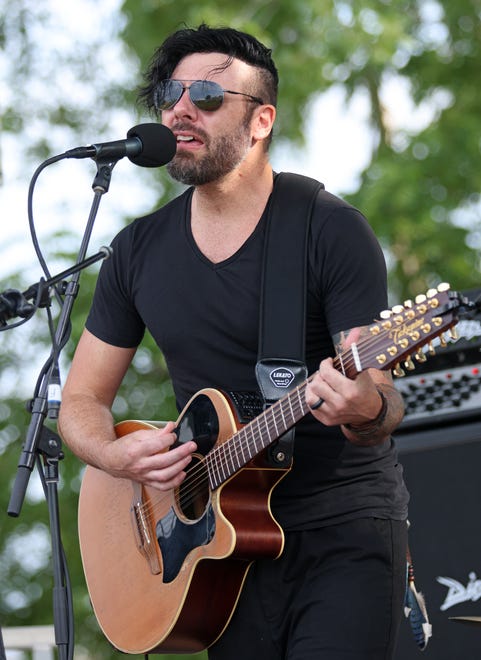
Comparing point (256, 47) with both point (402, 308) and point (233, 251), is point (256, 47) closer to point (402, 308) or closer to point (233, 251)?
point (233, 251)

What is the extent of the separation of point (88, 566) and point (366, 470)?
1.23 m

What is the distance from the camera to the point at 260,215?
137 inches

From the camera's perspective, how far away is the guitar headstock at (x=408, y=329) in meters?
2.69

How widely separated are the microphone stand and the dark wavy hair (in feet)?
2.58

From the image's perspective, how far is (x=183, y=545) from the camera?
3361 mm

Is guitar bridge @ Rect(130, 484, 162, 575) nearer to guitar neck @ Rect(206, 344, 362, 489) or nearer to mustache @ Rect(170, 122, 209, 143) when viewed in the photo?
guitar neck @ Rect(206, 344, 362, 489)

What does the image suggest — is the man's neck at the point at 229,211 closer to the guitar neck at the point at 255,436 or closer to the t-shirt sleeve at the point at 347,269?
the t-shirt sleeve at the point at 347,269

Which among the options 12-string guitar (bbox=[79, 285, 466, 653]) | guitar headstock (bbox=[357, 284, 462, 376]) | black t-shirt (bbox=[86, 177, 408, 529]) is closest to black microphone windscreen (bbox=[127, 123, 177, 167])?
black t-shirt (bbox=[86, 177, 408, 529])

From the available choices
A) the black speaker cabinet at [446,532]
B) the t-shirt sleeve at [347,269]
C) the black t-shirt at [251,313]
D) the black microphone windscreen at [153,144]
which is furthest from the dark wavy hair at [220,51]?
the black speaker cabinet at [446,532]

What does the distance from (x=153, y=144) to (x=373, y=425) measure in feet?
3.34

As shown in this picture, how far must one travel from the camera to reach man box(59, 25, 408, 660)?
9.93 feet

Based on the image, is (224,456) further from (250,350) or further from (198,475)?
(250,350)

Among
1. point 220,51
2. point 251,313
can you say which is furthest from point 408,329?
point 220,51

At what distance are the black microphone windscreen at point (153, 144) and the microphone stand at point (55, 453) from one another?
119 millimetres
